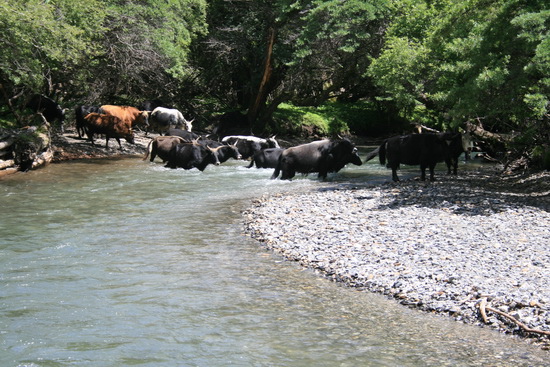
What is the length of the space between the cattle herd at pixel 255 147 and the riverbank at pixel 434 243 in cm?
209

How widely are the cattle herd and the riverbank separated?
2095 millimetres

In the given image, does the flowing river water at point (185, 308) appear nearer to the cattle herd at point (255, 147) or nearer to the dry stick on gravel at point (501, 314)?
the dry stick on gravel at point (501, 314)

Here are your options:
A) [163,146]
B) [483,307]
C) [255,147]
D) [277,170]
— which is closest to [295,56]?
[255,147]

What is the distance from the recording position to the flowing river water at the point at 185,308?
6.26 m

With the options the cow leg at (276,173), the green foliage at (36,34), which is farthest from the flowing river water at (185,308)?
the cow leg at (276,173)

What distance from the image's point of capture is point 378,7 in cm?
2789

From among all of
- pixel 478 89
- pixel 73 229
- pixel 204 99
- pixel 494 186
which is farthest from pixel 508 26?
pixel 204 99

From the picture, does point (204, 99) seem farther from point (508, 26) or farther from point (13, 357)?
point (13, 357)

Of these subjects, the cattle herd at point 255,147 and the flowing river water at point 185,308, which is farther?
the cattle herd at point 255,147

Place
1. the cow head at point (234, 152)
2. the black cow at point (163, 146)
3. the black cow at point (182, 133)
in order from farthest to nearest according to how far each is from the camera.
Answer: the black cow at point (182, 133) < the cow head at point (234, 152) < the black cow at point (163, 146)

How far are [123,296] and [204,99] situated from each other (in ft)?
96.8

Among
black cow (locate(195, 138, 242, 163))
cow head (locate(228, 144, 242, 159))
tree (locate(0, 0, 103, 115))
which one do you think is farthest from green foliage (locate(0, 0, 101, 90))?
cow head (locate(228, 144, 242, 159))

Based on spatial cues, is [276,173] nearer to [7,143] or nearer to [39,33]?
[39,33]

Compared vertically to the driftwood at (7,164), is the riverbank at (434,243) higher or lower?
lower
